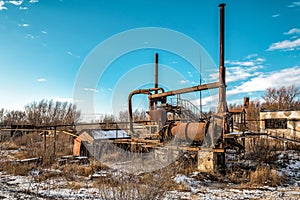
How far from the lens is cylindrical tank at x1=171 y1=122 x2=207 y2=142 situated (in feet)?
32.3

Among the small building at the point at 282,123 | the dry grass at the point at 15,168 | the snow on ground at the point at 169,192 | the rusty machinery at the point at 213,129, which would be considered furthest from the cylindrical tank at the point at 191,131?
the small building at the point at 282,123

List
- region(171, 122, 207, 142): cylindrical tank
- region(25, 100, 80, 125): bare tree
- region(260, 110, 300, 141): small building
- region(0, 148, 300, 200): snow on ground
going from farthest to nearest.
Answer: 1. region(25, 100, 80, 125): bare tree
2. region(260, 110, 300, 141): small building
3. region(171, 122, 207, 142): cylindrical tank
4. region(0, 148, 300, 200): snow on ground

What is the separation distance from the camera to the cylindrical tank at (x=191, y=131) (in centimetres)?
984

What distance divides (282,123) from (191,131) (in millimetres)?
11224

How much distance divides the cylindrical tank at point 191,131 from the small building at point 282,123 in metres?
9.77

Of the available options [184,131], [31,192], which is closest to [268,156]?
[184,131]

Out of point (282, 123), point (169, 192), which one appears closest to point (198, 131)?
point (169, 192)

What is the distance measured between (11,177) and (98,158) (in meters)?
4.85

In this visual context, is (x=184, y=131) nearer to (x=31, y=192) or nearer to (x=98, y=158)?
(x=98, y=158)

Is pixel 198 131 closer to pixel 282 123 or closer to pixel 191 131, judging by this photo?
pixel 191 131

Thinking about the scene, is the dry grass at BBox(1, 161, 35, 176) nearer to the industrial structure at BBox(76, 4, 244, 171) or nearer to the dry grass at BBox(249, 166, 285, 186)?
the industrial structure at BBox(76, 4, 244, 171)

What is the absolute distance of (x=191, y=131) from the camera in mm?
10227

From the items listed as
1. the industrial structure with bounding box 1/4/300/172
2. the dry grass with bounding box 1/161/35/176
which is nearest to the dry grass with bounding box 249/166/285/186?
the industrial structure with bounding box 1/4/300/172

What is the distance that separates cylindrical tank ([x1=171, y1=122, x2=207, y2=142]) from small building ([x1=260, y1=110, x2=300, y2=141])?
9768 millimetres
